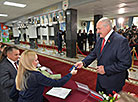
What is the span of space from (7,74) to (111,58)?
175cm

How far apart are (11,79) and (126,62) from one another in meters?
1.87

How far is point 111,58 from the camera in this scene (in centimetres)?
163

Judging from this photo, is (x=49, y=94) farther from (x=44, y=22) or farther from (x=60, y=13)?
(x=44, y=22)

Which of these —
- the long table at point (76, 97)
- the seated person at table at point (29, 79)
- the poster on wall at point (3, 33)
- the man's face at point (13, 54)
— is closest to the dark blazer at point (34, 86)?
the seated person at table at point (29, 79)

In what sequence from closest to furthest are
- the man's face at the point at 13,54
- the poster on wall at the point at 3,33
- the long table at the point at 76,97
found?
the long table at the point at 76,97
the man's face at the point at 13,54
the poster on wall at the point at 3,33

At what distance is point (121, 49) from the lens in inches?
59.8

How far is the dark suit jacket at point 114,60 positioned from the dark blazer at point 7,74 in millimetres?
1542

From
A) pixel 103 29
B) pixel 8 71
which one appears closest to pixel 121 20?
pixel 103 29

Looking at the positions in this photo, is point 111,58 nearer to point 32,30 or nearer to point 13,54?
point 13,54

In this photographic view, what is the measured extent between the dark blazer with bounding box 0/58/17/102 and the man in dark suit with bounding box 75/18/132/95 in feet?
4.88

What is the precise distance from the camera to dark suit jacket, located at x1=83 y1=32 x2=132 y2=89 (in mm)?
1526

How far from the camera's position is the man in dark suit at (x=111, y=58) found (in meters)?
1.53

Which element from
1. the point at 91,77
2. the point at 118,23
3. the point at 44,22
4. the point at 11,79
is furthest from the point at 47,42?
the point at 11,79

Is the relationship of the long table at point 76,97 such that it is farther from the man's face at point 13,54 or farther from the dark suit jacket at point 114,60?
the man's face at point 13,54
